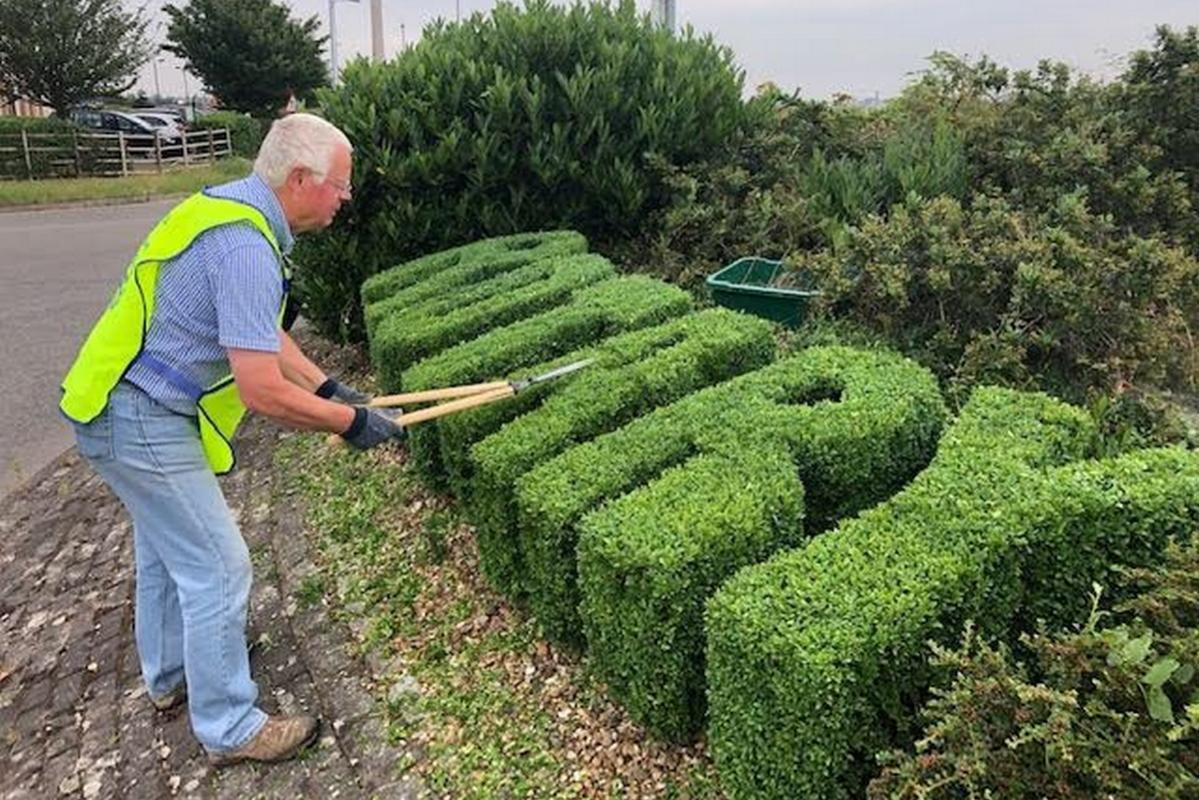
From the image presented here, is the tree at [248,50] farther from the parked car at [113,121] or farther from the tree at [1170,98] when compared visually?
the tree at [1170,98]

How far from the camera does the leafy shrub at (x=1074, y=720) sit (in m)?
1.77

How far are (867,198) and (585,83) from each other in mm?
1893

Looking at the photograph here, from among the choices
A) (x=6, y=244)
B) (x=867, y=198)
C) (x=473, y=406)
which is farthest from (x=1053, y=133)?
(x=6, y=244)

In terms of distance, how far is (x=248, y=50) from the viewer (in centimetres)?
3341

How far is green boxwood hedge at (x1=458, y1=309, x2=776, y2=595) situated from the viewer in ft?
10.8

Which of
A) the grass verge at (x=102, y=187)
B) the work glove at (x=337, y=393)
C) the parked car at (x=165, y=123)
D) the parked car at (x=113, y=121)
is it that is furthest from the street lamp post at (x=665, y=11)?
the parked car at (x=113, y=121)

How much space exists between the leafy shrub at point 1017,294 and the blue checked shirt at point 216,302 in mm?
2783

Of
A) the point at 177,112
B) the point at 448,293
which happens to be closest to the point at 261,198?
the point at 448,293

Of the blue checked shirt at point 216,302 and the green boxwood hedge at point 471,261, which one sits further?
the green boxwood hedge at point 471,261

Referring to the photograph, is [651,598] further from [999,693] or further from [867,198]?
[867,198]

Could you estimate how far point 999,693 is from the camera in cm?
197

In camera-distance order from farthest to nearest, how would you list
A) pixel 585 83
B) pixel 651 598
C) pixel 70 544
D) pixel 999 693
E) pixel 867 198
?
pixel 585 83, pixel 867 198, pixel 70 544, pixel 651 598, pixel 999 693

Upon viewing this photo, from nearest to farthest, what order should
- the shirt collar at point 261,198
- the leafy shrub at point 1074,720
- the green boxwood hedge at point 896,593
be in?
the leafy shrub at point 1074,720 < the green boxwood hedge at point 896,593 < the shirt collar at point 261,198

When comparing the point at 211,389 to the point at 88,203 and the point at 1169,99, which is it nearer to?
the point at 1169,99
